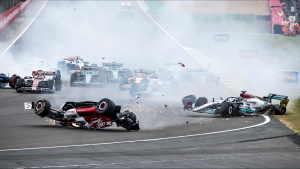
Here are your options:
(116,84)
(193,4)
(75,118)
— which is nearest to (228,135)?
(75,118)

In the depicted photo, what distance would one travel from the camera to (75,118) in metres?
19.7

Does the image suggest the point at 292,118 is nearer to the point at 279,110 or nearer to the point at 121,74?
the point at 279,110

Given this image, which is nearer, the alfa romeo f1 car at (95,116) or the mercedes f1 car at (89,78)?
the alfa romeo f1 car at (95,116)

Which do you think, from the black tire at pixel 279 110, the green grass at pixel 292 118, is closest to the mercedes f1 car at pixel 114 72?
the green grass at pixel 292 118

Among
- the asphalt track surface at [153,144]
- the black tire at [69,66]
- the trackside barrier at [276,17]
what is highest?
the trackside barrier at [276,17]

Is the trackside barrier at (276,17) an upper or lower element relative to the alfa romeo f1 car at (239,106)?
upper

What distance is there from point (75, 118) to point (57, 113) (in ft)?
3.27

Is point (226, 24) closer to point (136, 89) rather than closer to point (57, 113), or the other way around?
point (136, 89)

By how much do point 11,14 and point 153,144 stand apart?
2049 inches

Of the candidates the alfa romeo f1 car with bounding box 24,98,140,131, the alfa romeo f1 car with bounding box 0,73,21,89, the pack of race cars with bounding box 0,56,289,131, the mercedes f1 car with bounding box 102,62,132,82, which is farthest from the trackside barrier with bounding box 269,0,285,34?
the alfa romeo f1 car with bounding box 24,98,140,131

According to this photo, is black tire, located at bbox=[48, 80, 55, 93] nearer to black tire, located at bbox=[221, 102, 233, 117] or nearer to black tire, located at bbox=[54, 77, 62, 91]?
black tire, located at bbox=[54, 77, 62, 91]

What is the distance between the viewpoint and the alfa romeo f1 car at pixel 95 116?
62.5 ft

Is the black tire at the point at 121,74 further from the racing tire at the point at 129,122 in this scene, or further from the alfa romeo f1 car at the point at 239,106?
the racing tire at the point at 129,122

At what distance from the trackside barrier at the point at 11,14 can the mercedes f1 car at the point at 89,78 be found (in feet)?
86.9
